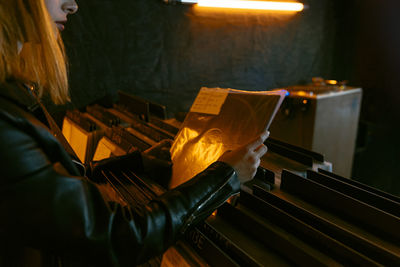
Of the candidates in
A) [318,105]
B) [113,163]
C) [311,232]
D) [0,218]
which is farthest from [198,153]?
[318,105]

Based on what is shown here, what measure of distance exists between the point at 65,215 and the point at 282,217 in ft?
1.45

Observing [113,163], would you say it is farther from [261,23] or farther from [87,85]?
[261,23]

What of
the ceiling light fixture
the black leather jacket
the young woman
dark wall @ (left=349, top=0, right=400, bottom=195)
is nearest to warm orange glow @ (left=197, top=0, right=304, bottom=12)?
the ceiling light fixture

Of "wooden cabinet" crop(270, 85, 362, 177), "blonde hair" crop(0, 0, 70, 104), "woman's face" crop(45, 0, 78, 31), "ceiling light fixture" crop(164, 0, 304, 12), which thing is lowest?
"wooden cabinet" crop(270, 85, 362, 177)

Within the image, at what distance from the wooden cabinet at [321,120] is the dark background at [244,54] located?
1.76ft

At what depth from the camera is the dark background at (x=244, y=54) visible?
5.58 ft

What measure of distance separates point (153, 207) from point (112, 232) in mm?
94

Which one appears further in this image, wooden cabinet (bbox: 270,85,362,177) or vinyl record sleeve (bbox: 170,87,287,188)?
wooden cabinet (bbox: 270,85,362,177)

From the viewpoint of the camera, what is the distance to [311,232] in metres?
0.56

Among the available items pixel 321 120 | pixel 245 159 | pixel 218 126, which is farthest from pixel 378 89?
pixel 245 159

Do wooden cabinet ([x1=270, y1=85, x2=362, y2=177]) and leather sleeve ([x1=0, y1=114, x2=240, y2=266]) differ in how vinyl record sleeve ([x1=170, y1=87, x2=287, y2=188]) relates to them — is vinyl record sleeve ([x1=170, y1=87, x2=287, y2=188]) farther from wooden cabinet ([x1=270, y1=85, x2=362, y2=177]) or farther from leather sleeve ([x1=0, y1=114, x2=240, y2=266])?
wooden cabinet ([x1=270, y1=85, x2=362, y2=177])

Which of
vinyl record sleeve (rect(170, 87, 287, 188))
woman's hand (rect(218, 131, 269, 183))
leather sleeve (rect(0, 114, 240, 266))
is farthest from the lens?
vinyl record sleeve (rect(170, 87, 287, 188))

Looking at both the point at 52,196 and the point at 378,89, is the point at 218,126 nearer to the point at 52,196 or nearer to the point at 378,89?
the point at 52,196

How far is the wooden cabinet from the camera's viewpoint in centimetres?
198
